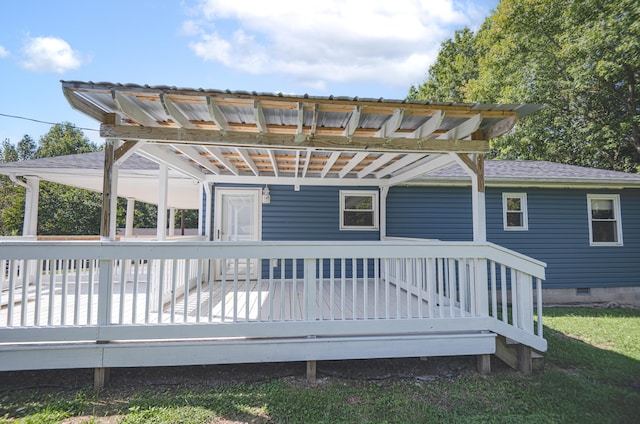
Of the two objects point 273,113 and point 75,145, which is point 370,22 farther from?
point 75,145

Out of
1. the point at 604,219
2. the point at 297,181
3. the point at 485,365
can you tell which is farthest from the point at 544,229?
the point at 297,181

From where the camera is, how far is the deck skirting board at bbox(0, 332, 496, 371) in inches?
116

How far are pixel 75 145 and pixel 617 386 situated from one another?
125 feet

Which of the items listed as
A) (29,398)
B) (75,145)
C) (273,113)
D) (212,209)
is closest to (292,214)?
(212,209)

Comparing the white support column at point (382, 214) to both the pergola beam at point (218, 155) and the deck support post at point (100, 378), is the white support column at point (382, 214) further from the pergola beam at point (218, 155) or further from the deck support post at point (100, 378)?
the deck support post at point (100, 378)

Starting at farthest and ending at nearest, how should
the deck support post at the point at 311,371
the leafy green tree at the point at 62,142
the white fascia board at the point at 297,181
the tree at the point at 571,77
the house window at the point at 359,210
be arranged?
the leafy green tree at the point at 62,142, the tree at the point at 571,77, the house window at the point at 359,210, the white fascia board at the point at 297,181, the deck support post at the point at 311,371

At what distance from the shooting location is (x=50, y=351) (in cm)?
296

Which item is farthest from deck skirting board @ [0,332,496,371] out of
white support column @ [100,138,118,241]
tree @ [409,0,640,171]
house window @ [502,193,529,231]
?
tree @ [409,0,640,171]

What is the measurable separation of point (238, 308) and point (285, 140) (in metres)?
2.57

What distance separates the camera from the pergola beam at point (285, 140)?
10.3 ft

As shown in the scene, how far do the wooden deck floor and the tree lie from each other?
12036mm

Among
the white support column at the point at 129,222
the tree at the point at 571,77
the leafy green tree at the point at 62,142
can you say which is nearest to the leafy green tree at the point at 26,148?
the leafy green tree at the point at 62,142

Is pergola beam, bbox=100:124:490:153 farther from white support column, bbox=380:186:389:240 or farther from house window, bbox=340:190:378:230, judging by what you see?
house window, bbox=340:190:378:230

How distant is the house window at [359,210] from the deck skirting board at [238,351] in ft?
12.1
